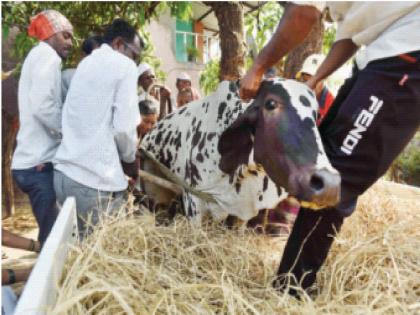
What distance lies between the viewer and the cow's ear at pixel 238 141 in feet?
5.56

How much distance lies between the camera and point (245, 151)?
1918 mm

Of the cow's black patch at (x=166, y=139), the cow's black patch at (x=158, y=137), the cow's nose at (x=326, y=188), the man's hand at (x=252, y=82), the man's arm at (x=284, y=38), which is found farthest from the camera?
the cow's black patch at (x=158, y=137)

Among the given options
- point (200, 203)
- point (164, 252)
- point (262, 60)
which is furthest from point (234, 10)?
point (164, 252)

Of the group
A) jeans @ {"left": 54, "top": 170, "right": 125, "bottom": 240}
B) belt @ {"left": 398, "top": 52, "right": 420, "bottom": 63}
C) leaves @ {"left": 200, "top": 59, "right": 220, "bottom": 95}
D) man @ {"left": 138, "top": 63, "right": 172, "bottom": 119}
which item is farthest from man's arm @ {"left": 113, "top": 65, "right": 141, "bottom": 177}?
leaves @ {"left": 200, "top": 59, "right": 220, "bottom": 95}

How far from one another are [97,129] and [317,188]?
53.0 inches

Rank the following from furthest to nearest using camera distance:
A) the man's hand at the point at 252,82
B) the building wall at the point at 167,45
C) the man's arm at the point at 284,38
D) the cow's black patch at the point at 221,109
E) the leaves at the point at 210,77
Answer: the building wall at the point at 167,45 < the leaves at the point at 210,77 < the cow's black patch at the point at 221,109 < the man's hand at the point at 252,82 < the man's arm at the point at 284,38

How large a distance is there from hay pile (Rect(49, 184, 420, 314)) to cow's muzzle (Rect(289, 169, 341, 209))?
12.2 inches

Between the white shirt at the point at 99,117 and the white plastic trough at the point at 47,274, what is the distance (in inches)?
26.9

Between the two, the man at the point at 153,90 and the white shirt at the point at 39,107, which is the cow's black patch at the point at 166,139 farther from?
the man at the point at 153,90

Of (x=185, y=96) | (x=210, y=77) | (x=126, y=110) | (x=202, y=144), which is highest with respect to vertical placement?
(x=126, y=110)

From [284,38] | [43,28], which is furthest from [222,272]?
[43,28]

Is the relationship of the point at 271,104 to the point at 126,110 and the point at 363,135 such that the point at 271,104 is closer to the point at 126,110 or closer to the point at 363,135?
the point at 363,135

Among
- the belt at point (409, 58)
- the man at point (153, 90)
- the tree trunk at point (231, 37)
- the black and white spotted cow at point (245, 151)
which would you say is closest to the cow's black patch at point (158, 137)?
the black and white spotted cow at point (245, 151)

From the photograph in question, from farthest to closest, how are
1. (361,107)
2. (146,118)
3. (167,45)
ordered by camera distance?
(167,45), (146,118), (361,107)
